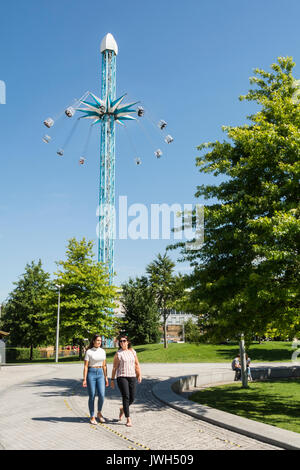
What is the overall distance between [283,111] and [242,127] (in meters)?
1.77

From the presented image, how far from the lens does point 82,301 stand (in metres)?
32.2

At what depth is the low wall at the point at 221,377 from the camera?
14484 mm

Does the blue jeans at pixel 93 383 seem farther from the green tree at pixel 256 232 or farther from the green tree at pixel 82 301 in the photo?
the green tree at pixel 82 301

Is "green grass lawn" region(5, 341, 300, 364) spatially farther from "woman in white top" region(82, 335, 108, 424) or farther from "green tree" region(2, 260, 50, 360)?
"woman in white top" region(82, 335, 108, 424)

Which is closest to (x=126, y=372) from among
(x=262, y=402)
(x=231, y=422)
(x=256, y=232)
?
(x=231, y=422)

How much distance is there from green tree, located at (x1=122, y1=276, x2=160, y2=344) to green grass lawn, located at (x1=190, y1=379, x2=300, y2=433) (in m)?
25.2

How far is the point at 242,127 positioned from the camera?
11930 millimetres

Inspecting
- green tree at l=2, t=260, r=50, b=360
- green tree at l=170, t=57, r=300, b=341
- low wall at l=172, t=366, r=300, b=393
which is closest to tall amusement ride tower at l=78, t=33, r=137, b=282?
green tree at l=2, t=260, r=50, b=360

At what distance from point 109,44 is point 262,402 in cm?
5185

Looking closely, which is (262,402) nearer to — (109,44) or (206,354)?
(206,354)

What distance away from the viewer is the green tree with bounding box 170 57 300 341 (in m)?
8.67
